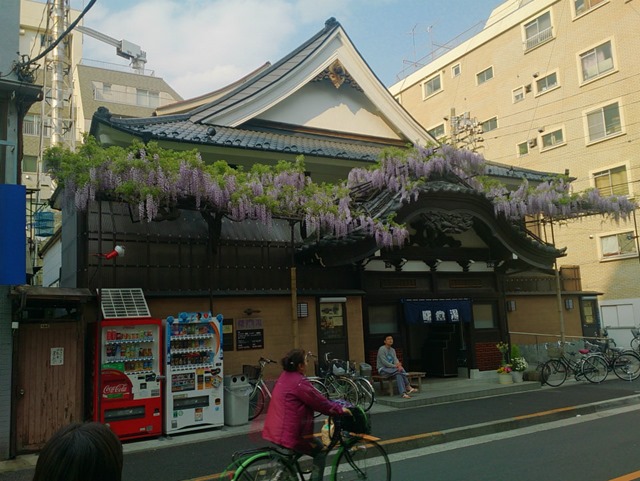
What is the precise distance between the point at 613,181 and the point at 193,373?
26.7 m

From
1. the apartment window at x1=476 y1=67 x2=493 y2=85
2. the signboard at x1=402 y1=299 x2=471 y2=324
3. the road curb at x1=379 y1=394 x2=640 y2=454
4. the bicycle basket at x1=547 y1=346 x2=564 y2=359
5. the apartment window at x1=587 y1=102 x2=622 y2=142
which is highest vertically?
the apartment window at x1=476 y1=67 x2=493 y2=85

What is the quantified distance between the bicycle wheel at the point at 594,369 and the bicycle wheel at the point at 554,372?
68 centimetres

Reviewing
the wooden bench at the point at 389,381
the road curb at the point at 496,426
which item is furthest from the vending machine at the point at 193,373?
the wooden bench at the point at 389,381

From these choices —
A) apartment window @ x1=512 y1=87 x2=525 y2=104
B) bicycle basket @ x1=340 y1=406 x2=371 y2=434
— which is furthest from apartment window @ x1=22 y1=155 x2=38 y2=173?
bicycle basket @ x1=340 y1=406 x2=371 y2=434

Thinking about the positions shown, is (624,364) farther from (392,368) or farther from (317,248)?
(317,248)

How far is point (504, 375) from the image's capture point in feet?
52.3

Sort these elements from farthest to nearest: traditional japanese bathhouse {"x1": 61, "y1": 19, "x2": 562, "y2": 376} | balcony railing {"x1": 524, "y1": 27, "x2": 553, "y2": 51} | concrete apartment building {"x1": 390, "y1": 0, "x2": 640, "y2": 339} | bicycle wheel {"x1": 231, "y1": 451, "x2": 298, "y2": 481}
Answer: balcony railing {"x1": 524, "y1": 27, "x2": 553, "y2": 51}
concrete apartment building {"x1": 390, "y1": 0, "x2": 640, "y2": 339}
traditional japanese bathhouse {"x1": 61, "y1": 19, "x2": 562, "y2": 376}
bicycle wheel {"x1": 231, "y1": 451, "x2": 298, "y2": 481}

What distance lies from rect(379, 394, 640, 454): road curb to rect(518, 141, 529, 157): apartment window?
81.8ft

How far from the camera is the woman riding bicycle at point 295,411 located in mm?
5652

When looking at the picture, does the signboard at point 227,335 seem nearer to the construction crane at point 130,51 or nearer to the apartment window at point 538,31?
the apartment window at point 538,31

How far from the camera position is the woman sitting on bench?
1373 centimetres

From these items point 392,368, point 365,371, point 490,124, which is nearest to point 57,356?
point 365,371

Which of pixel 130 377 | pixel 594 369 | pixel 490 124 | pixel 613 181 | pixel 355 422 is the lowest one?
pixel 594 369

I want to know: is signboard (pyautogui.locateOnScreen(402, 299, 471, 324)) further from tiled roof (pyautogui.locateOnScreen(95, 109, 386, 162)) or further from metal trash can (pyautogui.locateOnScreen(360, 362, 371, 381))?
tiled roof (pyautogui.locateOnScreen(95, 109, 386, 162))
